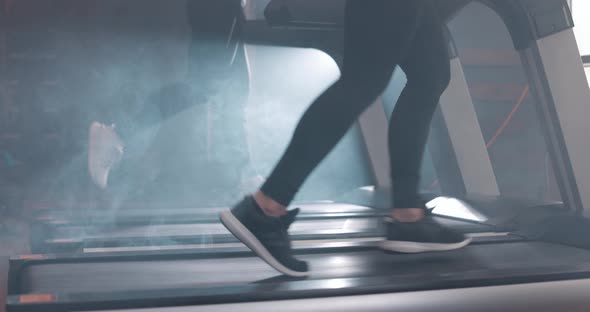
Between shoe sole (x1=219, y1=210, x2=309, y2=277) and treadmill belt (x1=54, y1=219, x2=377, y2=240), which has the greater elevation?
shoe sole (x1=219, y1=210, x2=309, y2=277)

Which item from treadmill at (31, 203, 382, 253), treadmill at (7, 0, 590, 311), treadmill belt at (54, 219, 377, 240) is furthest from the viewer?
treadmill belt at (54, 219, 377, 240)

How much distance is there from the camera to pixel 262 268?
4.14 feet

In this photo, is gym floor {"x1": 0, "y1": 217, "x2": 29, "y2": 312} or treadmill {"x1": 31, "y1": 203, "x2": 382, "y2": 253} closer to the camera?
treadmill {"x1": 31, "y1": 203, "x2": 382, "y2": 253}

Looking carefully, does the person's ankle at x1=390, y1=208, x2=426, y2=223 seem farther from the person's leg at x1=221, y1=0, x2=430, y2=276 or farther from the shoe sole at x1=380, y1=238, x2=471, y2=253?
the person's leg at x1=221, y1=0, x2=430, y2=276

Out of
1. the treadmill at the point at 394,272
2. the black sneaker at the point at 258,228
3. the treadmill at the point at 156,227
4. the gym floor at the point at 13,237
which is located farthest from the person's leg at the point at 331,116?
the gym floor at the point at 13,237

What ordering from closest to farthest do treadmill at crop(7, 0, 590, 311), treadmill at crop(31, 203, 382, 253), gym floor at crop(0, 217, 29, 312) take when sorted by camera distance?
1. treadmill at crop(7, 0, 590, 311)
2. treadmill at crop(31, 203, 382, 253)
3. gym floor at crop(0, 217, 29, 312)

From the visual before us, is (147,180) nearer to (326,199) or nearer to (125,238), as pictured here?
(326,199)

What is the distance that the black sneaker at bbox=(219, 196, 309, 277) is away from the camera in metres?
1.01

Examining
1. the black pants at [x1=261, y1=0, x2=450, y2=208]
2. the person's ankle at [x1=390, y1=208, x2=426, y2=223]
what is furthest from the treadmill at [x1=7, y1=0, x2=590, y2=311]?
the black pants at [x1=261, y1=0, x2=450, y2=208]

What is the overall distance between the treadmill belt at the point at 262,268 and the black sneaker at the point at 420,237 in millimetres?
42

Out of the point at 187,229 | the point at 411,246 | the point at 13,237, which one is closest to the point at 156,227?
the point at 187,229

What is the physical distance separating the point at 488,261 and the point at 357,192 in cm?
170

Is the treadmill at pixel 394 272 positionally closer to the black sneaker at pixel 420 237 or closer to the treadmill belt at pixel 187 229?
the black sneaker at pixel 420 237

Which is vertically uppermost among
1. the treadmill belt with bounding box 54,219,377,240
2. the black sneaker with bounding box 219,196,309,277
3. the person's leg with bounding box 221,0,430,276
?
the person's leg with bounding box 221,0,430,276
